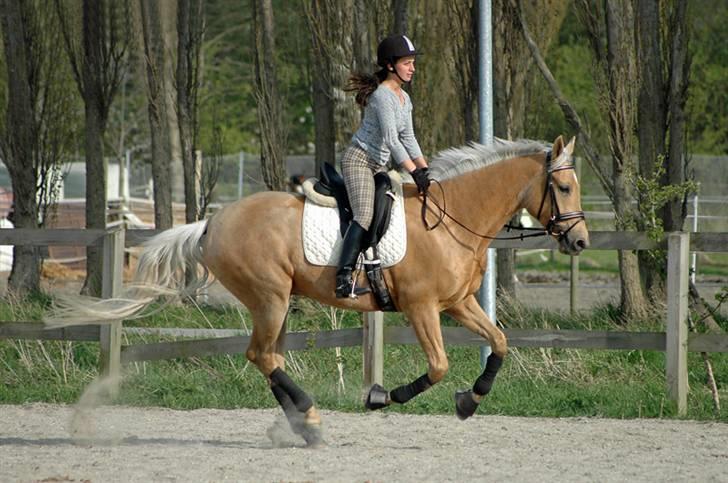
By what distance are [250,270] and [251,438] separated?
132 centimetres

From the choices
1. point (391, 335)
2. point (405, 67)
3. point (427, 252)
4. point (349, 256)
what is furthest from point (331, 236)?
point (391, 335)

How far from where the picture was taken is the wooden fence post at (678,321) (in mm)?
9477

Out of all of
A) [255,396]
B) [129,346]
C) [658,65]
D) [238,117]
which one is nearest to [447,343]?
[255,396]

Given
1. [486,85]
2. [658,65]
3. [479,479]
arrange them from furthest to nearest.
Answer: [658,65], [486,85], [479,479]

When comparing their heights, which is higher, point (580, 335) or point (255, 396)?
point (580, 335)

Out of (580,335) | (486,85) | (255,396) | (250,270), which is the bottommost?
(255,396)

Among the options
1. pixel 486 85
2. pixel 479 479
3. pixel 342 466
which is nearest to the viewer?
pixel 479 479

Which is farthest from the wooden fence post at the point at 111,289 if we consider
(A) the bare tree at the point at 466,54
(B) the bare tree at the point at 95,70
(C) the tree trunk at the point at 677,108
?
(C) the tree trunk at the point at 677,108

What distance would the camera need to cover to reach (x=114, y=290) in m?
10.1

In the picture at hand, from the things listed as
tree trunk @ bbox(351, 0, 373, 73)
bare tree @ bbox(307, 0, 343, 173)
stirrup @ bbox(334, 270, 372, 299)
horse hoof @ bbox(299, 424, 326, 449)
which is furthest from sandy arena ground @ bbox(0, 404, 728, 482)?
bare tree @ bbox(307, 0, 343, 173)

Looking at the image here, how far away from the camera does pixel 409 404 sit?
9867 millimetres

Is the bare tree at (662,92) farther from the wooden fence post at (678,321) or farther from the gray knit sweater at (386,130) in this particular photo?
the gray knit sweater at (386,130)

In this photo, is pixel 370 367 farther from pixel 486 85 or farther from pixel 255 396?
pixel 486 85

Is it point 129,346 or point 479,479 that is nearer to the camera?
point 479,479
